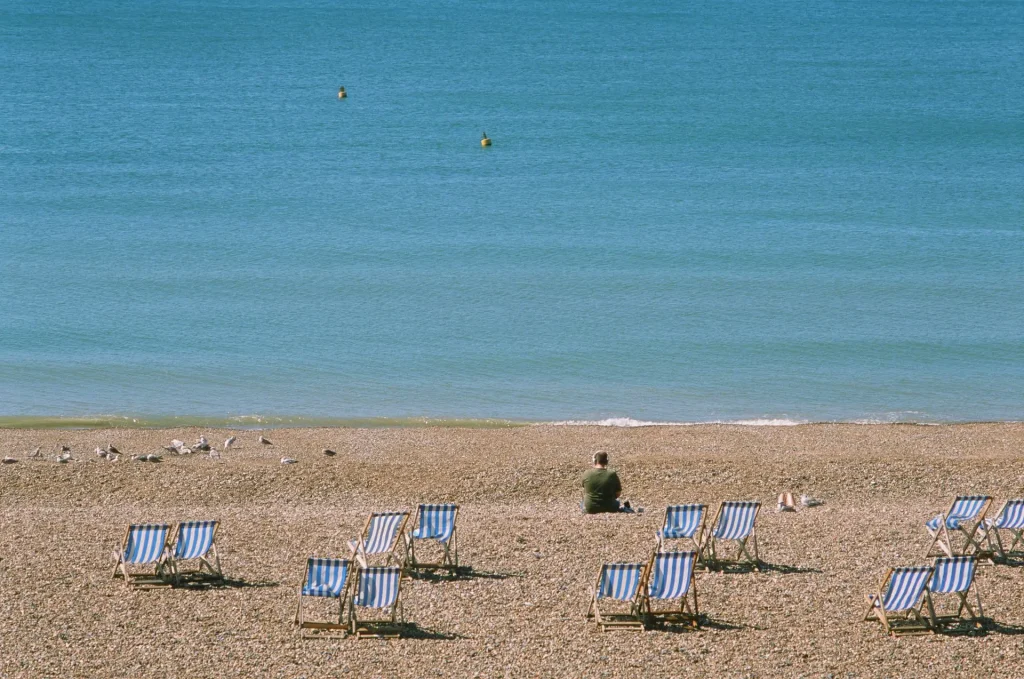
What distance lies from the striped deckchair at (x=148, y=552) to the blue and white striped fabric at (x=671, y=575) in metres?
4.23

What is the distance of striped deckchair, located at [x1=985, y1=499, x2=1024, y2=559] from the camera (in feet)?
40.8

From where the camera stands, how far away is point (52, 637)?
34.5 feet

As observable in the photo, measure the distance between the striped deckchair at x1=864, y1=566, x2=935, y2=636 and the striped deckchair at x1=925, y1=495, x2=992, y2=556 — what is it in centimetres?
170

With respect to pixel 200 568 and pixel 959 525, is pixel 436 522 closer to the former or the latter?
pixel 200 568

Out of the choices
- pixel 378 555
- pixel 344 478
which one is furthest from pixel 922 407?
pixel 378 555

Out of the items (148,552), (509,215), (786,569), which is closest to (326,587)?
(148,552)

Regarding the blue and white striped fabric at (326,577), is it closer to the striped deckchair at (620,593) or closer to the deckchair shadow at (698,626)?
the striped deckchair at (620,593)

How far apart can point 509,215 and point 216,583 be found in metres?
34.0

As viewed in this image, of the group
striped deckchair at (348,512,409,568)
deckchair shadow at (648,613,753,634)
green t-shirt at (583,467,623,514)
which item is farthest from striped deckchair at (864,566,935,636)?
striped deckchair at (348,512,409,568)

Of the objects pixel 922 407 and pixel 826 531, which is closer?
pixel 826 531

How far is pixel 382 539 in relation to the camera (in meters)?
12.2

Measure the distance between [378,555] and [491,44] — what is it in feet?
215

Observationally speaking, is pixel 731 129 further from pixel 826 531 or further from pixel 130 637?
pixel 130 637

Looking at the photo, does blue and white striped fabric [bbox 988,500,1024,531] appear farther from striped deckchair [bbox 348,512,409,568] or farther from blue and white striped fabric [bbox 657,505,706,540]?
striped deckchair [bbox 348,512,409,568]
